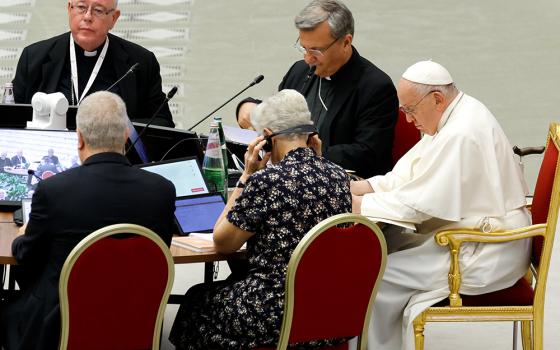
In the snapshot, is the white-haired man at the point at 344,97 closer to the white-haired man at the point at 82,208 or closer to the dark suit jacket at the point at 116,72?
the dark suit jacket at the point at 116,72

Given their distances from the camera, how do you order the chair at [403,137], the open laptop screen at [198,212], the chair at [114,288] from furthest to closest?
the chair at [403,137], the open laptop screen at [198,212], the chair at [114,288]

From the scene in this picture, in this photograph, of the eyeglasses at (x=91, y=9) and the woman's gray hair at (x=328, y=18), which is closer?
the woman's gray hair at (x=328, y=18)

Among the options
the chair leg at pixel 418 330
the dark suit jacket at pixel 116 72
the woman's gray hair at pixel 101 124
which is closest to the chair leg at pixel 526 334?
the chair leg at pixel 418 330

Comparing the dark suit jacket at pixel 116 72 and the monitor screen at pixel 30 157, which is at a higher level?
the dark suit jacket at pixel 116 72

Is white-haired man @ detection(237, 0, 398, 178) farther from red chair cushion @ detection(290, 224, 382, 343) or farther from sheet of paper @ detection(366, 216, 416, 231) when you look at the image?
red chair cushion @ detection(290, 224, 382, 343)

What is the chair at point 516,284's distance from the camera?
12.4ft

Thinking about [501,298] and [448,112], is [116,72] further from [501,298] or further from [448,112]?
[501,298]

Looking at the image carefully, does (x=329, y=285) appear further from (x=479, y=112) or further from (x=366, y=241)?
(x=479, y=112)

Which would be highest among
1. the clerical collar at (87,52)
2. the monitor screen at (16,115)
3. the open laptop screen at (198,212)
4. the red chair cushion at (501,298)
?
the clerical collar at (87,52)

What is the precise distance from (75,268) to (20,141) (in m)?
1.13

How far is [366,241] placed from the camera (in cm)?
333

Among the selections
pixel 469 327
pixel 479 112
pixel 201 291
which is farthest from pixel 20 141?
pixel 469 327

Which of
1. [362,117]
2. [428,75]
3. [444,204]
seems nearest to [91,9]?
[362,117]

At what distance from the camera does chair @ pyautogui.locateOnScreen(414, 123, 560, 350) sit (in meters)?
3.78
